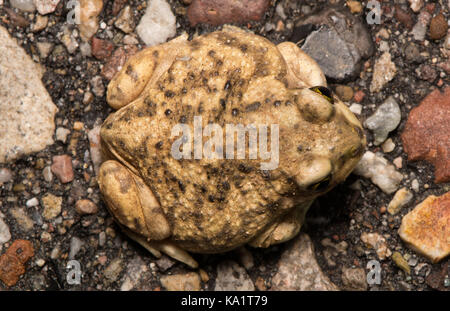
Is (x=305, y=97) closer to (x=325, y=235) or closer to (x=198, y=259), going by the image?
(x=325, y=235)

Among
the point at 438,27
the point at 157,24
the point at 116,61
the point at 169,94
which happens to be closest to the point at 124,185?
the point at 169,94

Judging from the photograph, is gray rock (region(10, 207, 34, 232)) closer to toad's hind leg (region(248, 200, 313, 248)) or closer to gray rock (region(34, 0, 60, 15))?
gray rock (region(34, 0, 60, 15))

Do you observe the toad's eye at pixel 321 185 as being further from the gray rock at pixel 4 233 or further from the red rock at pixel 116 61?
the gray rock at pixel 4 233

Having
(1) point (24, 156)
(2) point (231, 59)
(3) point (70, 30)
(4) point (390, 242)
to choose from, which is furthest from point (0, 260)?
(4) point (390, 242)

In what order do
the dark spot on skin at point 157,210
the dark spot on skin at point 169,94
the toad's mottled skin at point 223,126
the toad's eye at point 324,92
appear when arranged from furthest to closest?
the dark spot on skin at point 157,210 → the dark spot on skin at point 169,94 → the toad's eye at point 324,92 → the toad's mottled skin at point 223,126

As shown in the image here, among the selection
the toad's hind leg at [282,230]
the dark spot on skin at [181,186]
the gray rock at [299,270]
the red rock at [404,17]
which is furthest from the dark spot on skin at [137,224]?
the red rock at [404,17]
